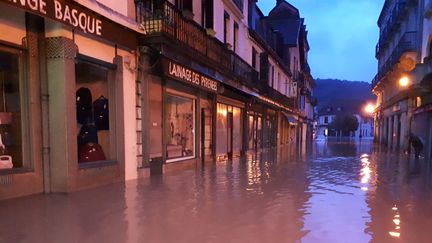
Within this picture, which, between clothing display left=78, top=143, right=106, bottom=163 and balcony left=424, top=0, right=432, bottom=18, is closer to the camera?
clothing display left=78, top=143, right=106, bottom=163

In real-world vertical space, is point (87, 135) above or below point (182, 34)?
below

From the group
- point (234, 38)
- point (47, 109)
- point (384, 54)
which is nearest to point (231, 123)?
point (234, 38)

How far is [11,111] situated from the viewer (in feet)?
22.9

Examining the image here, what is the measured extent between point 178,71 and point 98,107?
3015 millimetres

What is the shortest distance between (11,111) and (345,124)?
281 feet

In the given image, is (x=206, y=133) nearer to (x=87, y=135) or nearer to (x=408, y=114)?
(x=87, y=135)

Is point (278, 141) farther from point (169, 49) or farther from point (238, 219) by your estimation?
point (238, 219)

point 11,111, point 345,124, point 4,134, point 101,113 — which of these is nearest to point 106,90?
point 101,113

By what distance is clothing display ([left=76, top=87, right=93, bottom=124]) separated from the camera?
8559 millimetres

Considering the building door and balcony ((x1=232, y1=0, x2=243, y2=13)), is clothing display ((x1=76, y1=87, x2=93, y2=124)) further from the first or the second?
balcony ((x1=232, y1=0, x2=243, y2=13))

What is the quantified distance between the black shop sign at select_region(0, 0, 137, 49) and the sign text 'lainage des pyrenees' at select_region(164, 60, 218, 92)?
1.32 meters

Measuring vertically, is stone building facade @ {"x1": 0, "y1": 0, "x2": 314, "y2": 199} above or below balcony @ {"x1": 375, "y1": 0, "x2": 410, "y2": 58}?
below

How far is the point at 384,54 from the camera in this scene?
39.7 meters

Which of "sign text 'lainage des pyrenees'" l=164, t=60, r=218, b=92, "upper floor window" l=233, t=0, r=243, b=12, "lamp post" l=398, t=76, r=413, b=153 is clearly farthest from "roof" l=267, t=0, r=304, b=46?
"sign text 'lainage des pyrenees'" l=164, t=60, r=218, b=92
